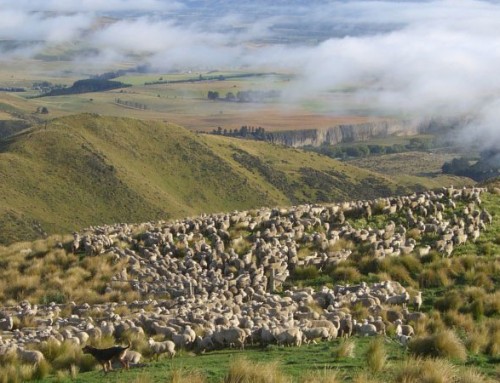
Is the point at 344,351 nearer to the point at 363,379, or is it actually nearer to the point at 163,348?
the point at 363,379

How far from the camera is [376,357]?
521 inches

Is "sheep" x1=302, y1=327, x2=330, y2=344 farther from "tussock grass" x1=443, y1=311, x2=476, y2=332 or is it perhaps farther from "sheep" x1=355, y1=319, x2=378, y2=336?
"tussock grass" x1=443, y1=311, x2=476, y2=332

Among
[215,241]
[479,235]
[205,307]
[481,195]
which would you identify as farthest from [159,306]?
[481,195]

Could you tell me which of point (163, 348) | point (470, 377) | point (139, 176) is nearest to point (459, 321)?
point (470, 377)

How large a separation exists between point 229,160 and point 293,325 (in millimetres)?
146475

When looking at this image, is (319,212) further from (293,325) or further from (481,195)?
(293,325)

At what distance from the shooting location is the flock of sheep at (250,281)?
650 inches

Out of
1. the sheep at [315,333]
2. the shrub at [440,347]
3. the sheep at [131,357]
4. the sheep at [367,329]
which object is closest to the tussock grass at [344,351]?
the shrub at [440,347]

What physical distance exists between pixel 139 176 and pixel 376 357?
417 ft

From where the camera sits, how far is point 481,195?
32188 millimetres

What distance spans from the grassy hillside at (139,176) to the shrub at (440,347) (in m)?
83.5

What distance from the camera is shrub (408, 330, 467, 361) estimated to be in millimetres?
14016

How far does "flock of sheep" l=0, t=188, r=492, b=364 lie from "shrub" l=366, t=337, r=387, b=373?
7.26 feet

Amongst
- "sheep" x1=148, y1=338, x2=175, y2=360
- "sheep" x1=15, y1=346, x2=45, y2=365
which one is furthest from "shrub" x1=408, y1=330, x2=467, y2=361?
"sheep" x1=15, y1=346, x2=45, y2=365
